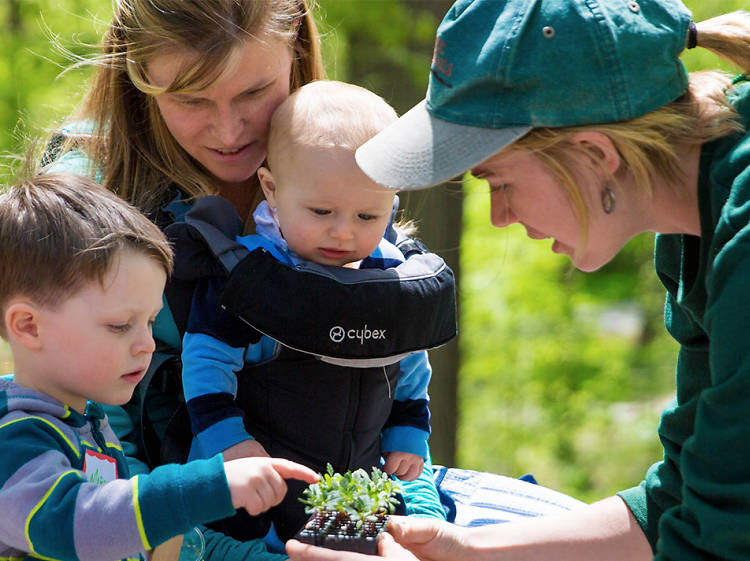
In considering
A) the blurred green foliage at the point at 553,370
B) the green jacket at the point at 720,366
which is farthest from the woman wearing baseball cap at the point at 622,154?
the blurred green foliage at the point at 553,370

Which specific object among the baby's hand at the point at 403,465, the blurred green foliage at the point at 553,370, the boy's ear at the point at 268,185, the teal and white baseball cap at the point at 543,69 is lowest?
the blurred green foliage at the point at 553,370

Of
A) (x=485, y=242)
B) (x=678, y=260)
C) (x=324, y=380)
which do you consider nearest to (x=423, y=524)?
(x=324, y=380)

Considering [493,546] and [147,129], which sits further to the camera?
[147,129]

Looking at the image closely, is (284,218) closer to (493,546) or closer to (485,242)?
(493,546)

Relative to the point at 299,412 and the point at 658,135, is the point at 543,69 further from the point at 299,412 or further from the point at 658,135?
the point at 299,412

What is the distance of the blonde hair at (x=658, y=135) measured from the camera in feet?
6.60

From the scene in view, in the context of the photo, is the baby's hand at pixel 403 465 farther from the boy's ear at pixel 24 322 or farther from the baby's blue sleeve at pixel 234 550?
the boy's ear at pixel 24 322

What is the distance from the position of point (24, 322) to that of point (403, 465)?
3.90ft

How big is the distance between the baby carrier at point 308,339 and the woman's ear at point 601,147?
2.42 ft

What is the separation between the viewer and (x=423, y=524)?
238cm

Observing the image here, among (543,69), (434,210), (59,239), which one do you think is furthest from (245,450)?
(434,210)

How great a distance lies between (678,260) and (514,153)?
60 centimetres

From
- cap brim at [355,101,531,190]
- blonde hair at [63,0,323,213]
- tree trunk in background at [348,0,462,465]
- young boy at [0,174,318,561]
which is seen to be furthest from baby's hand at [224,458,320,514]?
tree trunk in background at [348,0,462,465]

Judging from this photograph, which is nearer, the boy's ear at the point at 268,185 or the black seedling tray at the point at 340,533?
the black seedling tray at the point at 340,533
